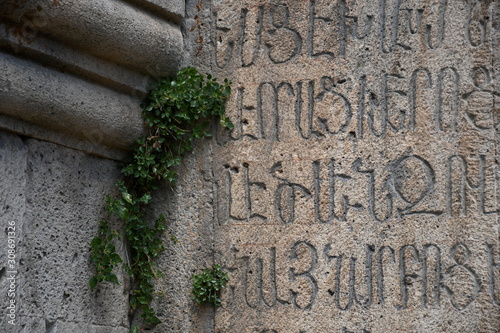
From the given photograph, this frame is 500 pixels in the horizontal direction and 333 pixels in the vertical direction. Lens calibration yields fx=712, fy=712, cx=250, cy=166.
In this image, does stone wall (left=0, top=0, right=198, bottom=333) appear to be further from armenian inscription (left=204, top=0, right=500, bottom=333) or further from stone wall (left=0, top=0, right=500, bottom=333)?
armenian inscription (left=204, top=0, right=500, bottom=333)

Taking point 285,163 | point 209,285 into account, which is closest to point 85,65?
point 285,163

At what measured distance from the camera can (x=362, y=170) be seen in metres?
2.53

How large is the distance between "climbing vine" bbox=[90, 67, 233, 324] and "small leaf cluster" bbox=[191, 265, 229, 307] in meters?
0.15

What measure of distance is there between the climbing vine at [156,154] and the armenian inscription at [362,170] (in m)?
0.11

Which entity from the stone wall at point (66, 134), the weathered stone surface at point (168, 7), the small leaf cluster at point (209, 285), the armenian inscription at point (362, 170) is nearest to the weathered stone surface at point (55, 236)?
the stone wall at point (66, 134)

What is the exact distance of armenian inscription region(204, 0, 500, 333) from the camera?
2410mm

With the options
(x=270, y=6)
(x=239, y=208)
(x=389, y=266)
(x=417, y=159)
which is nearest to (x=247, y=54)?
(x=270, y=6)

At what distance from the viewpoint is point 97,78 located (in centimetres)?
244

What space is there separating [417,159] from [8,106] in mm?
1370

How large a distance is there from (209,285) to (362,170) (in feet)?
2.27

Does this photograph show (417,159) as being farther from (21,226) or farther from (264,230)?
(21,226)

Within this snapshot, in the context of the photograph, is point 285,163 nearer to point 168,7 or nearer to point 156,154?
point 156,154

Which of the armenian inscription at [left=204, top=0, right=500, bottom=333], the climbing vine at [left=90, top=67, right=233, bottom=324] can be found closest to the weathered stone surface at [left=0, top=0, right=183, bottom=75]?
the climbing vine at [left=90, top=67, right=233, bottom=324]

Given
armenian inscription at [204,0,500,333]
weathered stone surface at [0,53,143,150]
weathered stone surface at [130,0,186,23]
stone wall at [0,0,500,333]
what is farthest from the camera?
weathered stone surface at [130,0,186,23]
